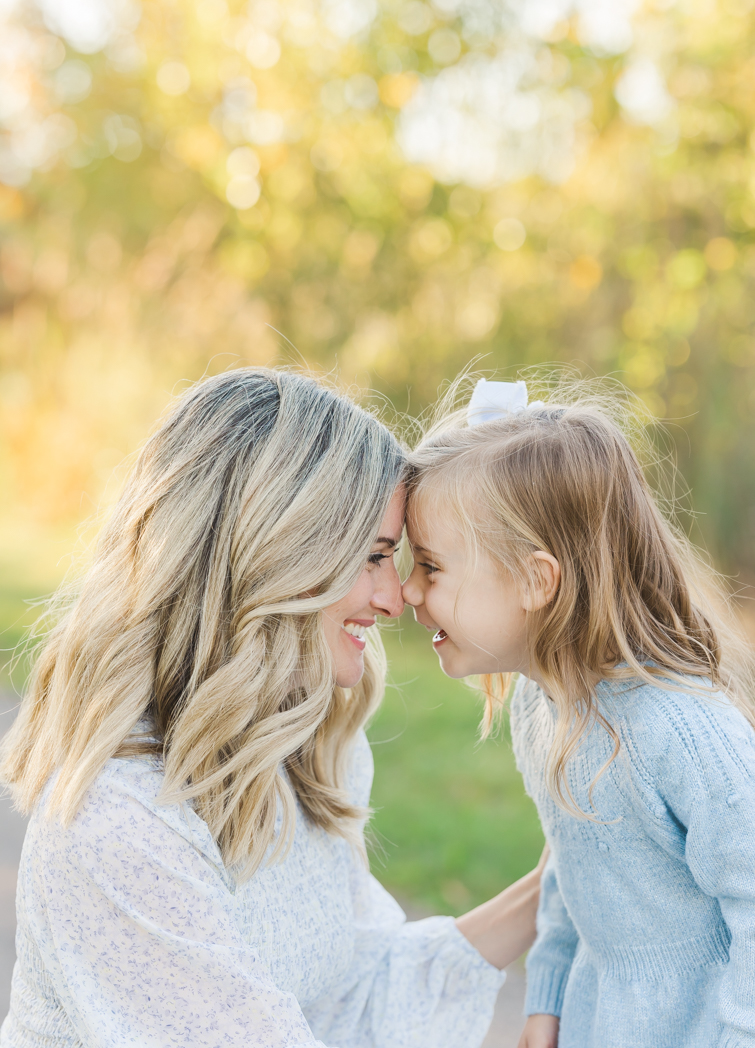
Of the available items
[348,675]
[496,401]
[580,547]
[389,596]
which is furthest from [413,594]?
[496,401]

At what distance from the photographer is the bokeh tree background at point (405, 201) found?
5.66 metres

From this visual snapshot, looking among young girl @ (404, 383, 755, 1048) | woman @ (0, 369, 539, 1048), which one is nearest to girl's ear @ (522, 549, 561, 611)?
young girl @ (404, 383, 755, 1048)

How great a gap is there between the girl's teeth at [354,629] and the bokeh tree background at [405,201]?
2.70 m

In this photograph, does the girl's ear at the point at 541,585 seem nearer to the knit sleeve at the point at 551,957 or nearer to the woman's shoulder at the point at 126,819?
the knit sleeve at the point at 551,957

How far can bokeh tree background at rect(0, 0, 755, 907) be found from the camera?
566cm

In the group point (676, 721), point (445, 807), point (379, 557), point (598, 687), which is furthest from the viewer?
point (445, 807)

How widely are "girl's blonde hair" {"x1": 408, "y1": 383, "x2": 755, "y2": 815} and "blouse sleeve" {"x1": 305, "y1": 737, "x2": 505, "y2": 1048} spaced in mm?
500

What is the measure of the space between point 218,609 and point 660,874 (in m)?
0.93

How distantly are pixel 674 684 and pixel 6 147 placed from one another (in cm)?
855

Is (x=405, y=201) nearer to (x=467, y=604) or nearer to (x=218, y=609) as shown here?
(x=467, y=604)

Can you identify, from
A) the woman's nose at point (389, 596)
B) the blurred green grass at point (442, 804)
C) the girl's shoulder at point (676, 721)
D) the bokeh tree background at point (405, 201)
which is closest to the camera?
the girl's shoulder at point (676, 721)

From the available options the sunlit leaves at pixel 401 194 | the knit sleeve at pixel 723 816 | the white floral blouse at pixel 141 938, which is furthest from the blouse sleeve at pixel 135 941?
the sunlit leaves at pixel 401 194

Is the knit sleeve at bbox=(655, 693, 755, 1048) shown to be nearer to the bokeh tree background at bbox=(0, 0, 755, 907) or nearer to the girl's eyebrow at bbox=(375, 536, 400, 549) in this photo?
the girl's eyebrow at bbox=(375, 536, 400, 549)

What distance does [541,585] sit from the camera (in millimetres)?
1833
